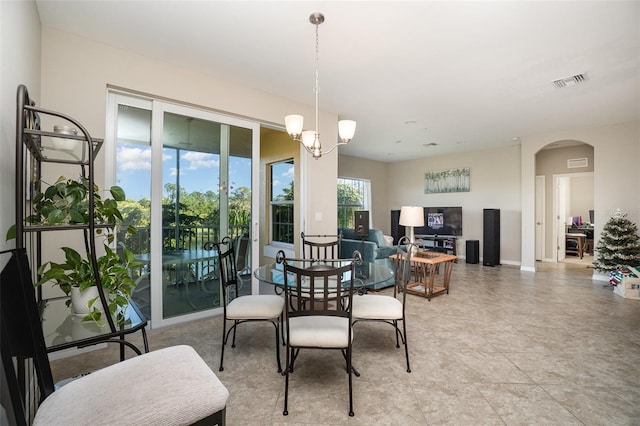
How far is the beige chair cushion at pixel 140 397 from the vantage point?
865 mm

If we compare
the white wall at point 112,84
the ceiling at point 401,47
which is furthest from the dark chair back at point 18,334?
the ceiling at point 401,47

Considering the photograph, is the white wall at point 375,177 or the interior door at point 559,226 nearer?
the interior door at point 559,226

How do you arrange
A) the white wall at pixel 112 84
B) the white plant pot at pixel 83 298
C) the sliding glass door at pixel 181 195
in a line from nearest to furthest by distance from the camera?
the white plant pot at pixel 83 298 → the white wall at pixel 112 84 → the sliding glass door at pixel 181 195

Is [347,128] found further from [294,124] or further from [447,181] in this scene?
[447,181]

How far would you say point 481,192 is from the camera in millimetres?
7105

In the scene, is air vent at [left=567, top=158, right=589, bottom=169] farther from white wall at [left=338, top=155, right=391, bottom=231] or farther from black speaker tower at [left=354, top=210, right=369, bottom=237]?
black speaker tower at [left=354, top=210, right=369, bottom=237]

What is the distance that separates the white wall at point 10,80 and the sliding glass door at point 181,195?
3.36 ft

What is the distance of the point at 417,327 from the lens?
2959 millimetres

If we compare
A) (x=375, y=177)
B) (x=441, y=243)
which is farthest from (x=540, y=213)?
(x=375, y=177)

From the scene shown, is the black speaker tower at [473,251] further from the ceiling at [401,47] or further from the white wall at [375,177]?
the ceiling at [401,47]

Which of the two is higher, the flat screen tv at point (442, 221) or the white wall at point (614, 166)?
the white wall at point (614, 166)

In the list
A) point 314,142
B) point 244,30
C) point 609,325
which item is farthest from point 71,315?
point 609,325

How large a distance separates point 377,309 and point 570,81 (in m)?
3.44

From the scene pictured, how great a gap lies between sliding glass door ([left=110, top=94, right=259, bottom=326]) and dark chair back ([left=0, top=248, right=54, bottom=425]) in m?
1.58
